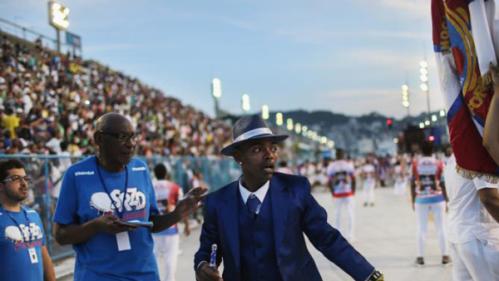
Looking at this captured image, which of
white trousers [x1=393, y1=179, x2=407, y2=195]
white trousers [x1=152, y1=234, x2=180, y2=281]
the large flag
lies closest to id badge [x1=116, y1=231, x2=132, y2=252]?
the large flag

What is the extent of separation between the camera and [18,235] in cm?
455

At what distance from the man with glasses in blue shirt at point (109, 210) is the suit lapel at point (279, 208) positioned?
0.83 m

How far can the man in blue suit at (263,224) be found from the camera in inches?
122

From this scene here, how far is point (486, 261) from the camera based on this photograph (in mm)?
4074

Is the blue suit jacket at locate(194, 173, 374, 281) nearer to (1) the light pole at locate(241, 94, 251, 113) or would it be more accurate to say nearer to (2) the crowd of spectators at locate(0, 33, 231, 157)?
(2) the crowd of spectators at locate(0, 33, 231, 157)

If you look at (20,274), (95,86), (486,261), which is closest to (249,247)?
(486,261)

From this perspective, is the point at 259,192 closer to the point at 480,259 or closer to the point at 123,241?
the point at 123,241

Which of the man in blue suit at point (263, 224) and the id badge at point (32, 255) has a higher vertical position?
the man in blue suit at point (263, 224)

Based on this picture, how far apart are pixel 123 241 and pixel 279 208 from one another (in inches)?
46.3

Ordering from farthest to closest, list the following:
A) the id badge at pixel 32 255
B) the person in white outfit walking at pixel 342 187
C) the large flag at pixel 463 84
Result: the person in white outfit walking at pixel 342 187, the id badge at pixel 32 255, the large flag at pixel 463 84

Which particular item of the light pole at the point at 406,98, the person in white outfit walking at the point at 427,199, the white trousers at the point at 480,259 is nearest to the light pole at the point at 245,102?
the light pole at the point at 406,98

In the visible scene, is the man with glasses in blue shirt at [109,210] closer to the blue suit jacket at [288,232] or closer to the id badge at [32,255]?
the blue suit jacket at [288,232]

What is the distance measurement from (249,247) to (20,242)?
7.35 ft

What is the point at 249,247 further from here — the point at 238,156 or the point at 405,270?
the point at 405,270
